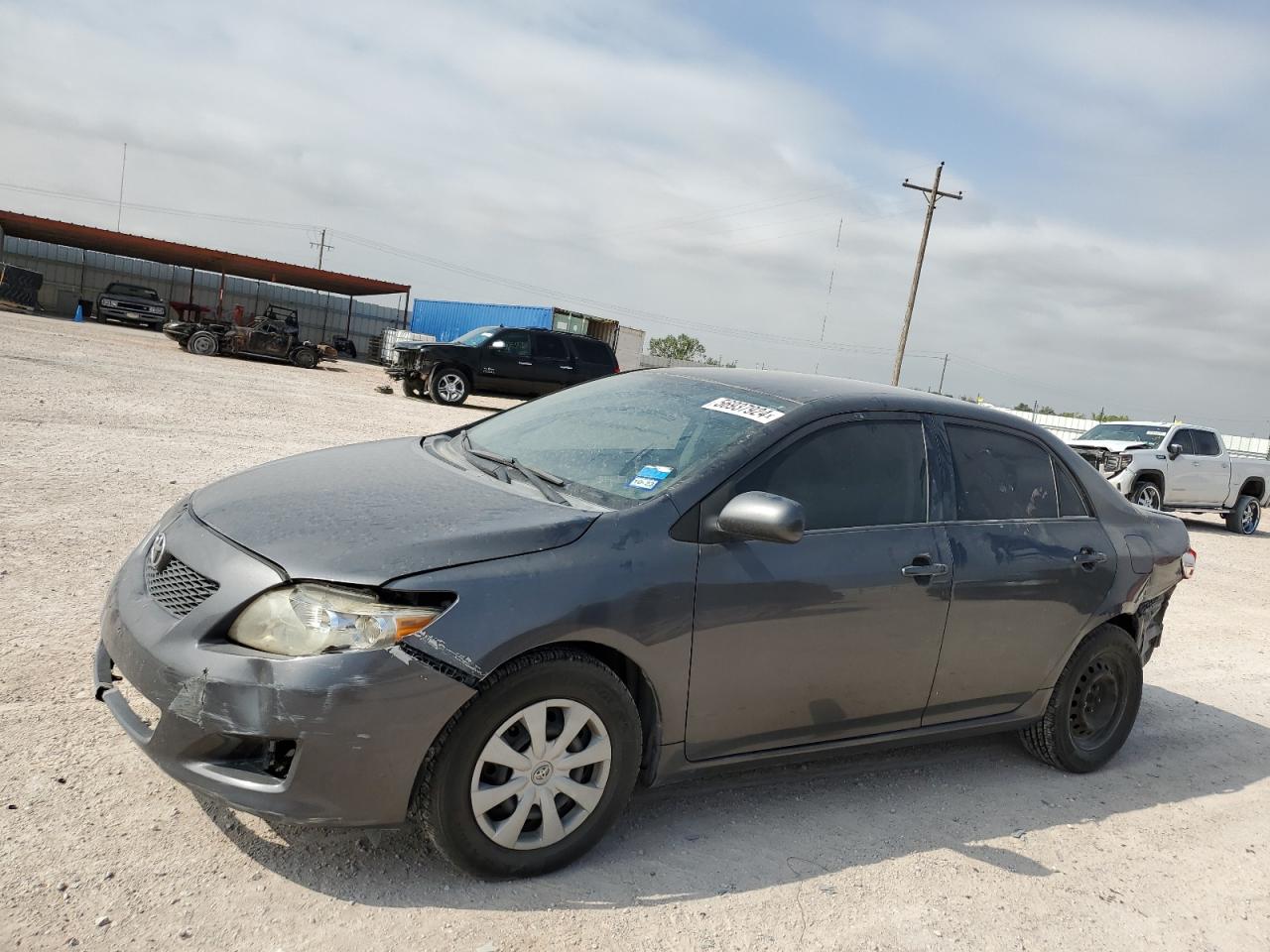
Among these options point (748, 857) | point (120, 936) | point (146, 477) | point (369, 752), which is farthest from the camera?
point (146, 477)

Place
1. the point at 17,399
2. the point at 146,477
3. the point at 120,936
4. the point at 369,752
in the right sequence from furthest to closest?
the point at 17,399 → the point at 146,477 → the point at 369,752 → the point at 120,936

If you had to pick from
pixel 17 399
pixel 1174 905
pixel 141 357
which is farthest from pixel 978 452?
pixel 141 357

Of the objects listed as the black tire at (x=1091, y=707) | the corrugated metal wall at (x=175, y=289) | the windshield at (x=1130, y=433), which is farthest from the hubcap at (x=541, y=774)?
the corrugated metal wall at (x=175, y=289)

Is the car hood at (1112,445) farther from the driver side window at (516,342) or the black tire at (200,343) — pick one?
the black tire at (200,343)

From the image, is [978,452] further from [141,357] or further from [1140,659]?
[141,357]

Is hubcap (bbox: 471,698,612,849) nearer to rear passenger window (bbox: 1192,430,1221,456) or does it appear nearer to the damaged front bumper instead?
the damaged front bumper

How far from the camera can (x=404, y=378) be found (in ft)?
70.2

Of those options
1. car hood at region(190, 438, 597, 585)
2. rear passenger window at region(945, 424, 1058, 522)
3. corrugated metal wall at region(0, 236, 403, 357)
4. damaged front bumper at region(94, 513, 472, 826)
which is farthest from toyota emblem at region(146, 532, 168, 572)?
corrugated metal wall at region(0, 236, 403, 357)

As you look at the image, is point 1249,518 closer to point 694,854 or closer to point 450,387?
point 450,387

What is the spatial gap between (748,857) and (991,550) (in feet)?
5.31

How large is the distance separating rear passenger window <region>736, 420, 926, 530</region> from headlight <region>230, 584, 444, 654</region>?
1.29 meters

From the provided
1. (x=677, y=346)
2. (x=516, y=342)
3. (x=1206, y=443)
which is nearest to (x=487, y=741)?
(x=1206, y=443)

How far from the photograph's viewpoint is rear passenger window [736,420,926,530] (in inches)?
145

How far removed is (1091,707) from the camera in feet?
15.7
